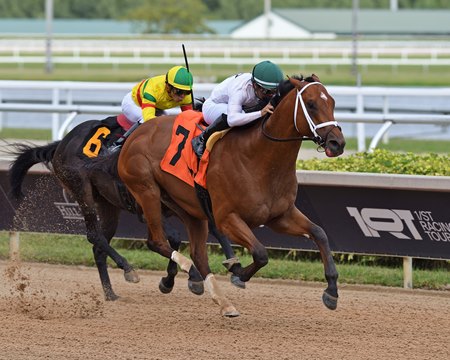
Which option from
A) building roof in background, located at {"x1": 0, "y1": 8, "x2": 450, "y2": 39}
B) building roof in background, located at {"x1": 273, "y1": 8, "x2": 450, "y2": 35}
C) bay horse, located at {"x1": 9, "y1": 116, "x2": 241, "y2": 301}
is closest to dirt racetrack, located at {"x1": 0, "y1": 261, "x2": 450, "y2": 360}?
bay horse, located at {"x1": 9, "y1": 116, "x2": 241, "y2": 301}

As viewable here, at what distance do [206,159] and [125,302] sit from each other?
139 centimetres

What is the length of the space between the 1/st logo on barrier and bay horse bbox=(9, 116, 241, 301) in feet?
3.49

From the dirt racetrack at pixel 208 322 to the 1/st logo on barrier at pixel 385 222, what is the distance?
0.42 m

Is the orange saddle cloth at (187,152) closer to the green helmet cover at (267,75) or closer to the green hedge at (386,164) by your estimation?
the green helmet cover at (267,75)

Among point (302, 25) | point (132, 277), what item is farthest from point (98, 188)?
point (302, 25)

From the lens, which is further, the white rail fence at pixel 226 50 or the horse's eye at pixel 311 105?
the white rail fence at pixel 226 50

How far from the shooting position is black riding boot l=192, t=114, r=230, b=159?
20.8 feet

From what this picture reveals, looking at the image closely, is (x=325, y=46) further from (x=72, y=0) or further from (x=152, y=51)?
(x=72, y=0)

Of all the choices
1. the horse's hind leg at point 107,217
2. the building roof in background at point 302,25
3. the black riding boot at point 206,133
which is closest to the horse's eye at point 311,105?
the black riding boot at point 206,133

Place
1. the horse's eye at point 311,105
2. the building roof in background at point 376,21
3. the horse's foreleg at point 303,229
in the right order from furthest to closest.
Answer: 1. the building roof in background at point 376,21
2. the horse's foreleg at point 303,229
3. the horse's eye at point 311,105

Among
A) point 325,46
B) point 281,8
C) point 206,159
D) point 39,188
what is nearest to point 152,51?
point 325,46

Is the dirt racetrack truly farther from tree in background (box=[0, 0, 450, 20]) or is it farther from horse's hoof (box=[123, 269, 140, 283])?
tree in background (box=[0, 0, 450, 20])

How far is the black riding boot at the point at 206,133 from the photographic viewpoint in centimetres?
635

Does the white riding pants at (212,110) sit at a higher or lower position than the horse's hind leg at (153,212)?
higher
